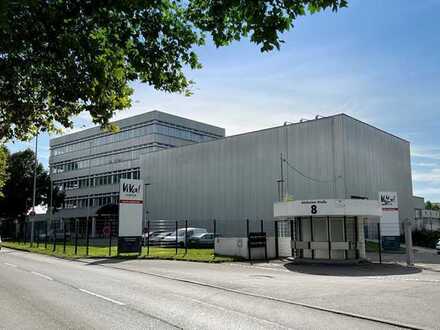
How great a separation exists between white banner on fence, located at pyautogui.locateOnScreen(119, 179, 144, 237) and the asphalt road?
12019 millimetres

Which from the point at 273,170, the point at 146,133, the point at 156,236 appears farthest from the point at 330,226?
the point at 146,133

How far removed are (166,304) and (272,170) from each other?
121 feet

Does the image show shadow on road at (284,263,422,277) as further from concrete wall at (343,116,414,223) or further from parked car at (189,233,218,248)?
concrete wall at (343,116,414,223)

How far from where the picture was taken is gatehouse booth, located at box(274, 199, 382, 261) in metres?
24.6

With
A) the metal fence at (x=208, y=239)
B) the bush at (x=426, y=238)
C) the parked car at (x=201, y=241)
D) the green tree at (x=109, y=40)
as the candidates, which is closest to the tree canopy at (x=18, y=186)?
the metal fence at (x=208, y=239)

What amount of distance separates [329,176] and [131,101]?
33.3 m

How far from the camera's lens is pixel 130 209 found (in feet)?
97.7

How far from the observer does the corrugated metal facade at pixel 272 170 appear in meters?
43.3

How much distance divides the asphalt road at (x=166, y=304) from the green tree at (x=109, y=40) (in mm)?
4391

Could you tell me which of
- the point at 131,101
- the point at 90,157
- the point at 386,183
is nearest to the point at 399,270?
the point at 131,101

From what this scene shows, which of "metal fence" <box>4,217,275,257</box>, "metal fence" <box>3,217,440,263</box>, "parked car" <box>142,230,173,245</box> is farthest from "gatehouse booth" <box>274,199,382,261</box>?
"parked car" <box>142,230,173,245</box>

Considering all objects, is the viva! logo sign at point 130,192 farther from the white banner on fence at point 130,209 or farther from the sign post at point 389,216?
the sign post at point 389,216

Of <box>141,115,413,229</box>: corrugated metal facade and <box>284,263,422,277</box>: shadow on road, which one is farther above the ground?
<box>141,115,413,229</box>: corrugated metal facade

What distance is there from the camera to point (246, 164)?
49.2 meters
